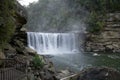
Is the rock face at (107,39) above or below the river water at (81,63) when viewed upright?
above

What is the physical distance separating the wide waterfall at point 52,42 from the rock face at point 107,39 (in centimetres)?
242

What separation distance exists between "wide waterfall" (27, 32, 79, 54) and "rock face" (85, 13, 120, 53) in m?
2.42

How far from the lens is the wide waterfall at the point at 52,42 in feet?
112

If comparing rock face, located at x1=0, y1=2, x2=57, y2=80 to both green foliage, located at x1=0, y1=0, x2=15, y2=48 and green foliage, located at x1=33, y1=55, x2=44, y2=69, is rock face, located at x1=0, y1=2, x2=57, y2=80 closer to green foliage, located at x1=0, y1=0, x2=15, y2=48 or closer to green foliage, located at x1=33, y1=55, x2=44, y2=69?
green foliage, located at x1=33, y1=55, x2=44, y2=69

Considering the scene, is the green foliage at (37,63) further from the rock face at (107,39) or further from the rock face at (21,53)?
the rock face at (107,39)

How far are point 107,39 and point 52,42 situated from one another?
854cm

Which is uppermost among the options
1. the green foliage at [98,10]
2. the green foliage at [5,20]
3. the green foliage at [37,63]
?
the green foliage at [98,10]

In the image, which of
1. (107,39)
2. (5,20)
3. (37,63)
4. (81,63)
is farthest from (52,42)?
(5,20)

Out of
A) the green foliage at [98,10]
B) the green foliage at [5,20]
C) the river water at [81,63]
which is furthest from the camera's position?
the green foliage at [98,10]

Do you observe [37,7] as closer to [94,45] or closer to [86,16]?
[86,16]

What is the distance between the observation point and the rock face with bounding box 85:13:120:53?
3716cm

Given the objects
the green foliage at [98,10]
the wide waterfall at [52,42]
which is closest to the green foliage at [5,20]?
the wide waterfall at [52,42]

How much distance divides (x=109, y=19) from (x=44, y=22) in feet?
82.0

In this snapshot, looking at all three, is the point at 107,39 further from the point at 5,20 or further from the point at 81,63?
the point at 5,20
